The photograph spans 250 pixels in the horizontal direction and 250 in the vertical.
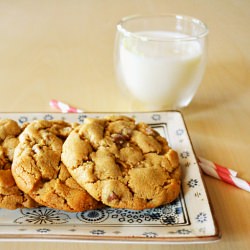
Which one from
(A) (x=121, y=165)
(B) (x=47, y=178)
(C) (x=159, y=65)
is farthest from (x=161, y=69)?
(B) (x=47, y=178)

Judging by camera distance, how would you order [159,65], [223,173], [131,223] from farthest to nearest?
[159,65]
[223,173]
[131,223]

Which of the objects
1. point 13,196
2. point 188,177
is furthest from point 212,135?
point 13,196

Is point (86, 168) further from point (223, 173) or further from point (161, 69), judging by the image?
point (161, 69)

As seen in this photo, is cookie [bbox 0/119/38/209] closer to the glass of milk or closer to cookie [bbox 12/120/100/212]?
cookie [bbox 12/120/100/212]

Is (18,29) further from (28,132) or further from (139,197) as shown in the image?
(139,197)

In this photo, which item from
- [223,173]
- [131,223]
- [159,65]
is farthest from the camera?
[159,65]

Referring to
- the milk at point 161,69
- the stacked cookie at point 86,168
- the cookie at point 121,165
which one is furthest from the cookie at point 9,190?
the milk at point 161,69

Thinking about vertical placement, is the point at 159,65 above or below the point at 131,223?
above

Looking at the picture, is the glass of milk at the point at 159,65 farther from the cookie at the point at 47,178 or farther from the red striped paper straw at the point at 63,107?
the cookie at the point at 47,178
